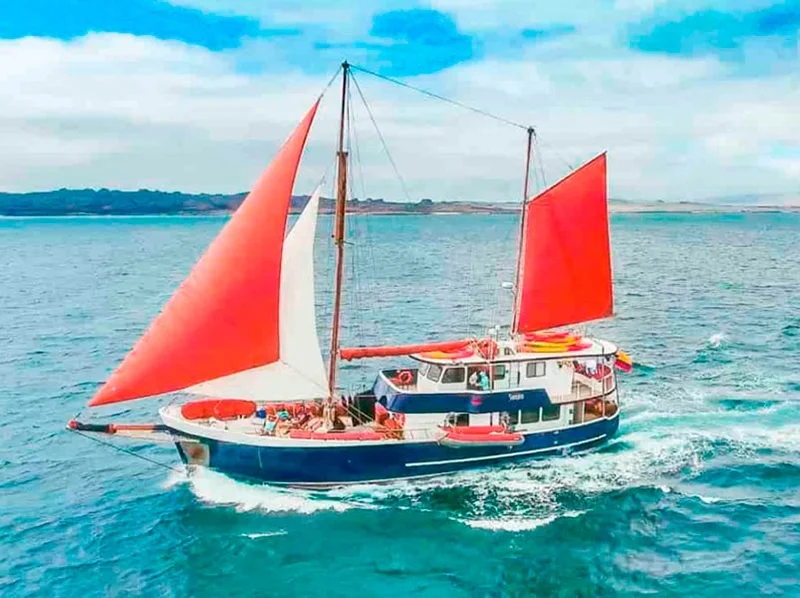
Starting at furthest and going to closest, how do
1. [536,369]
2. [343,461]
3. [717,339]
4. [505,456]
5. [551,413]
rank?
[717,339] → [551,413] → [536,369] → [505,456] → [343,461]

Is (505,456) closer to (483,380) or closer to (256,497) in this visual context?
(483,380)

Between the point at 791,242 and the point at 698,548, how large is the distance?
151 metres

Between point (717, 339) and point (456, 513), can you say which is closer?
point (456, 513)

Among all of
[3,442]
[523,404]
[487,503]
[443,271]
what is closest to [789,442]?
[523,404]

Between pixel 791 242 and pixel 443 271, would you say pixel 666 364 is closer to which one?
pixel 443 271

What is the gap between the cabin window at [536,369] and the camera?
30641 millimetres

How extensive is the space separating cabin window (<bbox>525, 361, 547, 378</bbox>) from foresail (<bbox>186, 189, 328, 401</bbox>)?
8.57 metres

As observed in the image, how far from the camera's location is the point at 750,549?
950 inches

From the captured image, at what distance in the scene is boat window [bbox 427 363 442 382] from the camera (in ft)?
98.0

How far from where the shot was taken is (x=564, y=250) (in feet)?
108

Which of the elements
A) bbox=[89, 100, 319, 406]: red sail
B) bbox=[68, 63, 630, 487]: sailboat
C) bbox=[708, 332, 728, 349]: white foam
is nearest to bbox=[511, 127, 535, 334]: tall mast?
bbox=[68, 63, 630, 487]: sailboat

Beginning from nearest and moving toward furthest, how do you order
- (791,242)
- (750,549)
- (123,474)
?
(750,549) → (123,474) → (791,242)

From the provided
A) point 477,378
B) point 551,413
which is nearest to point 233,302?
point 477,378

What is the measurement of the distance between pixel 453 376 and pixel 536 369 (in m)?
3.64
